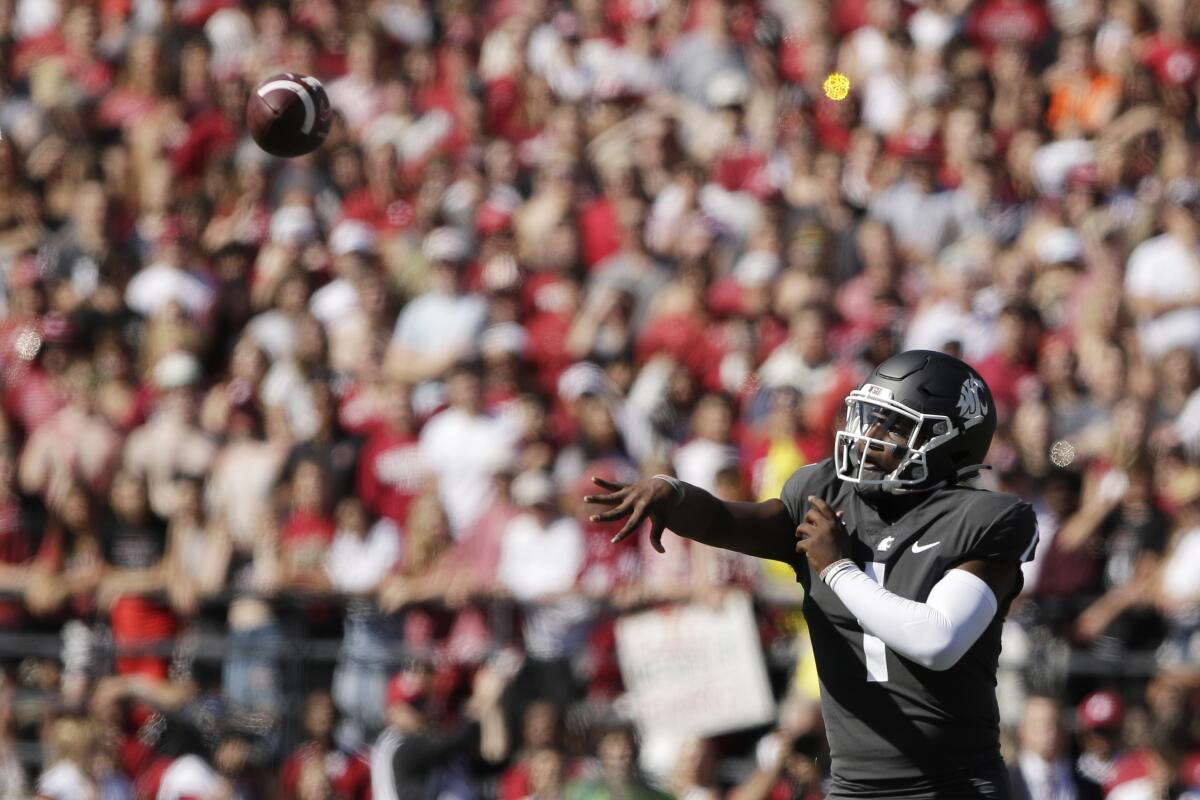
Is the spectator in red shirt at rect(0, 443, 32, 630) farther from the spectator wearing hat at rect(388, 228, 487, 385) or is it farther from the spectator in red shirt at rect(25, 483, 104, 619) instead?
the spectator wearing hat at rect(388, 228, 487, 385)

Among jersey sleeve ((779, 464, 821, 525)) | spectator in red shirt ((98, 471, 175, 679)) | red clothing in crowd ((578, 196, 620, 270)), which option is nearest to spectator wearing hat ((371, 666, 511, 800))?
spectator in red shirt ((98, 471, 175, 679))

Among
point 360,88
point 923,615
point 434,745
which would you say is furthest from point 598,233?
point 923,615

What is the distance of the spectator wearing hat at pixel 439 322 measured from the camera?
11.2 m

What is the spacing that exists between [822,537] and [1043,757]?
3939mm

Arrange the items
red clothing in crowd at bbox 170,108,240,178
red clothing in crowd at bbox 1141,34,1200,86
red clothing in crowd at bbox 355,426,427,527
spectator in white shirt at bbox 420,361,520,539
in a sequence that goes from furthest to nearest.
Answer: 1. red clothing in crowd at bbox 170,108,240,178
2. red clothing in crowd at bbox 1141,34,1200,86
3. red clothing in crowd at bbox 355,426,427,527
4. spectator in white shirt at bbox 420,361,520,539

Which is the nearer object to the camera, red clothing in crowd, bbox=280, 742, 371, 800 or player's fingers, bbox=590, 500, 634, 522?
player's fingers, bbox=590, 500, 634, 522

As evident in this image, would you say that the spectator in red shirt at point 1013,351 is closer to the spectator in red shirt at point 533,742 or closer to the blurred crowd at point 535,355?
the blurred crowd at point 535,355

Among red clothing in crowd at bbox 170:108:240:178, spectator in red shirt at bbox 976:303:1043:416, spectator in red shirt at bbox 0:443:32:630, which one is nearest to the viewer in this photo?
spectator in red shirt at bbox 976:303:1043:416

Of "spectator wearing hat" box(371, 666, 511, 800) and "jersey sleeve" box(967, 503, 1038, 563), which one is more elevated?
"jersey sleeve" box(967, 503, 1038, 563)

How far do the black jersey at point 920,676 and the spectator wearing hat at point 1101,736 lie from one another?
11.7 feet

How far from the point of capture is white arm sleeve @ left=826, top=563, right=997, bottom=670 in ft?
15.2

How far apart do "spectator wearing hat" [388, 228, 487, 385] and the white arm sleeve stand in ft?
21.4

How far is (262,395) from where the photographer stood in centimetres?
1131

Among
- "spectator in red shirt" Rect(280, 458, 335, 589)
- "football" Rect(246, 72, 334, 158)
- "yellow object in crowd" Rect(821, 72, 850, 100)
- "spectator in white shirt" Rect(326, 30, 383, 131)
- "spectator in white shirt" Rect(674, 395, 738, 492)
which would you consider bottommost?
"spectator in red shirt" Rect(280, 458, 335, 589)
